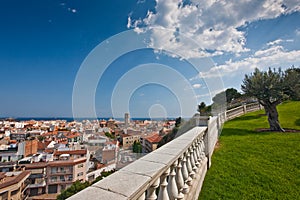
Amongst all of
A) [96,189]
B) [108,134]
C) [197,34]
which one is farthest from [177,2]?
[96,189]

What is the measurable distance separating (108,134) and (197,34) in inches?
226

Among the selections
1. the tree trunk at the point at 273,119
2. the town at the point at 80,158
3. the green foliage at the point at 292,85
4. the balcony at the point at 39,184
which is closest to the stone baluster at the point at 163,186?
the town at the point at 80,158

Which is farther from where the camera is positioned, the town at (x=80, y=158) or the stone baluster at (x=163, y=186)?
the town at (x=80, y=158)

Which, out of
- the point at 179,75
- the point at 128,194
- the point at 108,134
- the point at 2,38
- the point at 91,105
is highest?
the point at 2,38

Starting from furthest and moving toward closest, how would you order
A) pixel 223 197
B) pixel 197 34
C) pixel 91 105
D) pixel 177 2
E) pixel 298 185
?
pixel 197 34
pixel 177 2
pixel 91 105
pixel 298 185
pixel 223 197

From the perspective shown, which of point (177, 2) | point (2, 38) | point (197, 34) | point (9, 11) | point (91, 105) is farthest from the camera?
point (2, 38)

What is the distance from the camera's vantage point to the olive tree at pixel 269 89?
888cm

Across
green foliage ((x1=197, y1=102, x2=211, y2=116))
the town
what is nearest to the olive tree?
green foliage ((x1=197, y1=102, x2=211, y2=116))

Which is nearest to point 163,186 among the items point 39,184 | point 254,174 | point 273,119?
point 254,174

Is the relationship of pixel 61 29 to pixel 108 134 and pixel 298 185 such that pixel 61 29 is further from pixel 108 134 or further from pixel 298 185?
pixel 298 185

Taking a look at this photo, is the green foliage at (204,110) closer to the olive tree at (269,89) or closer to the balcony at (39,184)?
the olive tree at (269,89)

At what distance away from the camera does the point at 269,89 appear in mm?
9305

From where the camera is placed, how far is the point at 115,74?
5930 millimetres

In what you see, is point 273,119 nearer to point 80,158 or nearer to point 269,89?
→ point 269,89
